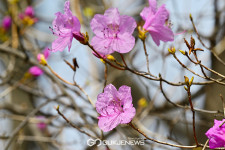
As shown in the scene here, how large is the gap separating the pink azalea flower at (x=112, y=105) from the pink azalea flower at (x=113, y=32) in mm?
142

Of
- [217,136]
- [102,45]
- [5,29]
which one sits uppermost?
[102,45]

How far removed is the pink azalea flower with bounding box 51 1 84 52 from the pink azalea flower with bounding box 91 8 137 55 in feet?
0.23

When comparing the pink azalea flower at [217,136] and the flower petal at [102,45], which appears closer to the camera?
the pink azalea flower at [217,136]

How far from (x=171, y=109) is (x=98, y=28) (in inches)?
86.6

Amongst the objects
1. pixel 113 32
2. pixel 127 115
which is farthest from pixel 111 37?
pixel 127 115

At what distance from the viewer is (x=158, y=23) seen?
1.14 meters

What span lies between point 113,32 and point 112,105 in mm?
278

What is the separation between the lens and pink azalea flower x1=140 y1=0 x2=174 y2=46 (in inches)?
44.6

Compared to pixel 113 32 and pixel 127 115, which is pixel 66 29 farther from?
pixel 127 115

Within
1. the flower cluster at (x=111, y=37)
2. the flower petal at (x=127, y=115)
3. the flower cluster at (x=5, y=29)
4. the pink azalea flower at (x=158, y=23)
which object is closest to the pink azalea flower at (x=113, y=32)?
the flower cluster at (x=111, y=37)

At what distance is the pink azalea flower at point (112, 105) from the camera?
1041mm

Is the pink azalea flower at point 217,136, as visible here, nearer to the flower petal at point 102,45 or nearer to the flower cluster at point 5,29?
the flower petal at point 102,45

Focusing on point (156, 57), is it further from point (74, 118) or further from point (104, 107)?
point (104, 107)

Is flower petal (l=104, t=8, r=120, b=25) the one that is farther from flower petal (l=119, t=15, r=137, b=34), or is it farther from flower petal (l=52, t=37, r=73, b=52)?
flower petal (l=52, t=37, r=73, b=52)
